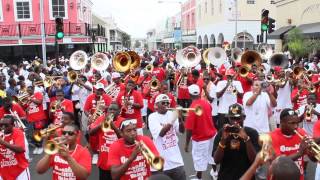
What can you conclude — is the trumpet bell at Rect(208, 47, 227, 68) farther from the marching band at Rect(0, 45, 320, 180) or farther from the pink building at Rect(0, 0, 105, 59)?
the pink building at Rect(0, 0, 105, 59)

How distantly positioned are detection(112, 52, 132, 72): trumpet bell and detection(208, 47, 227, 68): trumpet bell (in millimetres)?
3883

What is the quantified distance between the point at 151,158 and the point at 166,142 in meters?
1.74

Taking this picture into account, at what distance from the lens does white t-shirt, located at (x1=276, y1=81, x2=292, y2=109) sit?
10.4 m

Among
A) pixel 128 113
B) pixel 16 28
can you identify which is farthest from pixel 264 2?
pixel 128 113

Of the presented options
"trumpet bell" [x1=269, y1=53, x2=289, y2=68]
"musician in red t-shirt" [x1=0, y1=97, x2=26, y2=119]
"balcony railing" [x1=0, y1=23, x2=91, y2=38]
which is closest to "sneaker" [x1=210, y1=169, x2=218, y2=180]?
"musician in red t-shirt" [x1=0, y1=97, x2=26, y2=119]

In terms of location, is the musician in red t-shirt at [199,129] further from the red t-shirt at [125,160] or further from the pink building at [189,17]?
the pink building at [189,17]

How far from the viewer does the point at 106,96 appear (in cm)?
838

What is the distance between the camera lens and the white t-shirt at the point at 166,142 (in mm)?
6125

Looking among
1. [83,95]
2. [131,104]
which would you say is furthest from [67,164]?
[83,95]

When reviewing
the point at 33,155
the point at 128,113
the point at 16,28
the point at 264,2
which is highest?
the point at 264,2

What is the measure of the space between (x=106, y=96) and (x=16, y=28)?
27.9 metres

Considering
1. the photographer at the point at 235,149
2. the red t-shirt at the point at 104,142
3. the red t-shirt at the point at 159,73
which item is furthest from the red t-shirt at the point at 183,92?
the photographer at the point at 235,149

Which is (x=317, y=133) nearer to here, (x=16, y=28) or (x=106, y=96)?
(x=106, y=96)

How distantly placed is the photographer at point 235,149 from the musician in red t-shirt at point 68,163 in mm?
1405
